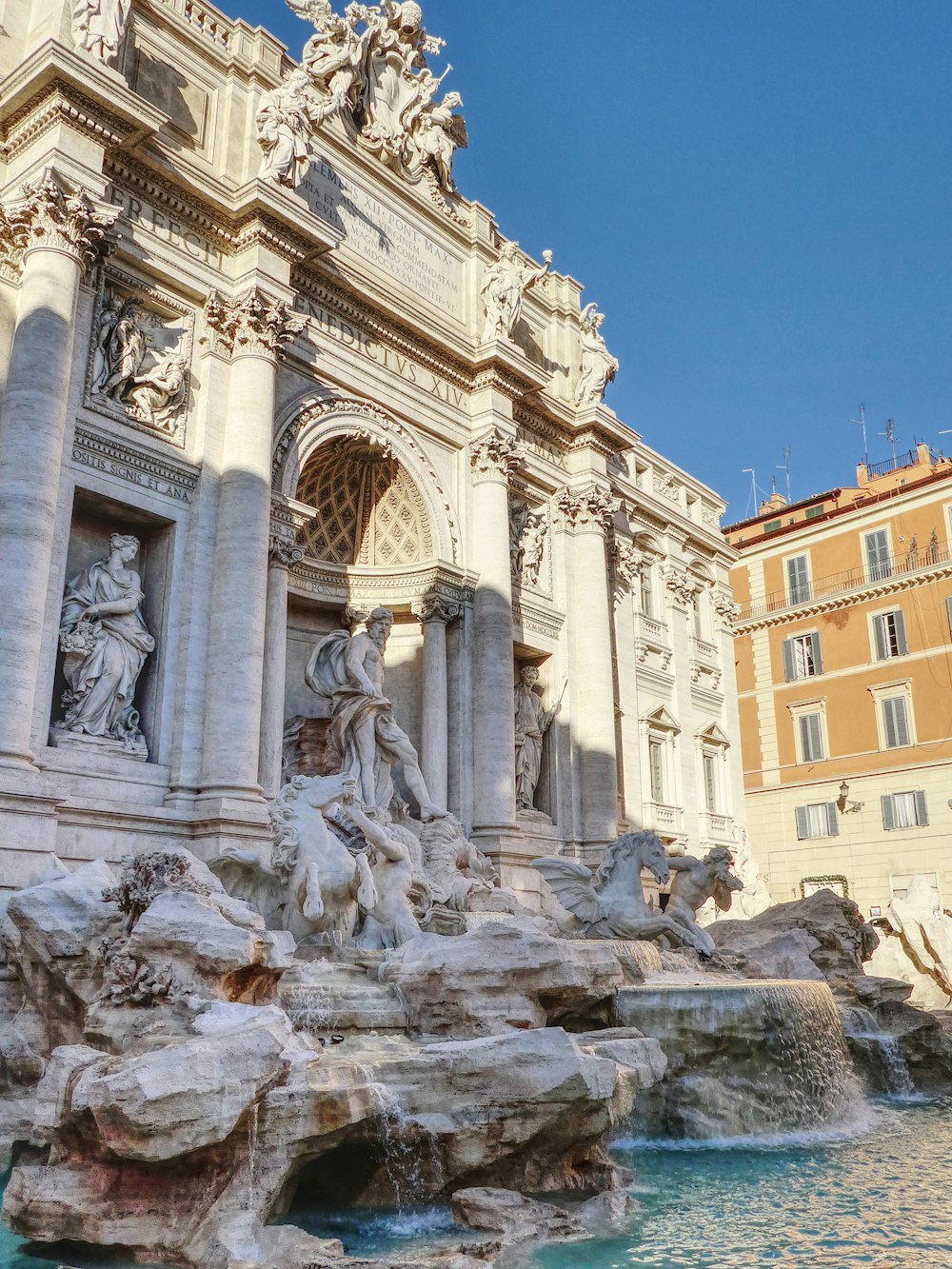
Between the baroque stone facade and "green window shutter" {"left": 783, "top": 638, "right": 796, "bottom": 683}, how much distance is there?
10749 mm

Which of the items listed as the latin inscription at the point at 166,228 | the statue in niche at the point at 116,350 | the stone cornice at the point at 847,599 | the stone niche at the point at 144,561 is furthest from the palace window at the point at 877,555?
the statue in niche at the point at 116,350

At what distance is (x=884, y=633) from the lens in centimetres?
3003

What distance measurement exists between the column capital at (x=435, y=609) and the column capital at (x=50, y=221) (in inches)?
279

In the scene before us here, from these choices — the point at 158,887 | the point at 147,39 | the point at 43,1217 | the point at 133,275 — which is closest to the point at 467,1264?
the point at 43,1217

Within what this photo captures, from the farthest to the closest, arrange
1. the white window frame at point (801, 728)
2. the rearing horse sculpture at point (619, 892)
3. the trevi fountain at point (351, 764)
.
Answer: the white window frame at point (801, 728)
the rearing horse sculpture at point (619, 892)
the trevi fountain at point (351, 764)

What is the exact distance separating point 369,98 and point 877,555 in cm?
1933

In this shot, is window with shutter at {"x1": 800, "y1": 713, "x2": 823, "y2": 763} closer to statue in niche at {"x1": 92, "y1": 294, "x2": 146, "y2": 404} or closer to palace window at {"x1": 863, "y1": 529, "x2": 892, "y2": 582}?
palace window at {"x1": 863, "y1": 529, "x2": 892, "y2": 582}

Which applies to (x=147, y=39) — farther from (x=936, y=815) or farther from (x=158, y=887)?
(x=936, y=815)

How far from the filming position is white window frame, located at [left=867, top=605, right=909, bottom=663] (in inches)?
1161

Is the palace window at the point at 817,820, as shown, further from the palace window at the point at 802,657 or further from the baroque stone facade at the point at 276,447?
the baroque stone facade at the point at 276,447

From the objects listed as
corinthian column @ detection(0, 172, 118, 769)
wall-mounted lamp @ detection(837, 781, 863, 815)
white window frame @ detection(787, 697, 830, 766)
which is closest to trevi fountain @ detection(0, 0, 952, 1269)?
corinthian column @ detection(0, 172, 118, 769)

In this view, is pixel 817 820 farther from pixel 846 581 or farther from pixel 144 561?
pixel 144 561

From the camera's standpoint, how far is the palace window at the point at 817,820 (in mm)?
30141

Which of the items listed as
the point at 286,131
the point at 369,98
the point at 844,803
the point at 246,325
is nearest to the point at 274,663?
the point at 246,325
